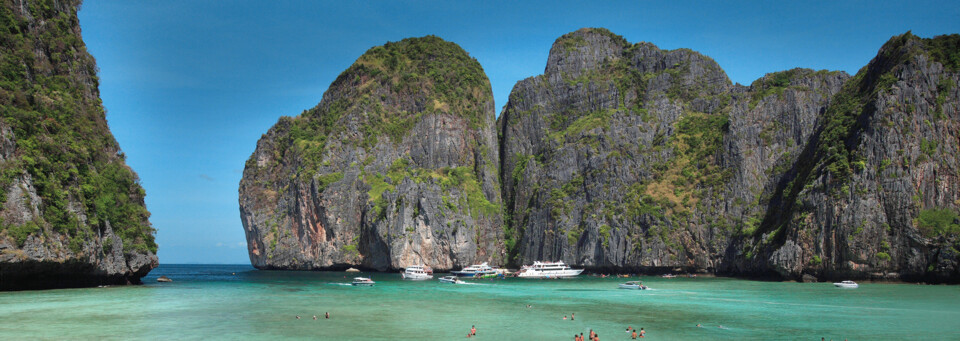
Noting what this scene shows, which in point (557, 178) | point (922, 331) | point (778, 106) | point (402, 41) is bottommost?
point (922, 331)

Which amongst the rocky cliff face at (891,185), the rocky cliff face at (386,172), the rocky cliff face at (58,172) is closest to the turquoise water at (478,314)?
the rocky cliff face at (58,172)

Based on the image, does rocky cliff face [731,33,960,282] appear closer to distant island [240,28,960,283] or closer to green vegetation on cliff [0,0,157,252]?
distant island [240,28,960,283]

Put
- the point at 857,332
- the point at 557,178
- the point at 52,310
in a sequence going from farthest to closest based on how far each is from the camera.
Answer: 1. the point at 557,178
2. the point at 52,310
3. the point at 857,332

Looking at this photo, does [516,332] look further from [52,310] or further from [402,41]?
[402,41]

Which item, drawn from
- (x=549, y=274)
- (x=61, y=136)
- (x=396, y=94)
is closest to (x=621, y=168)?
(x=549, y=274)

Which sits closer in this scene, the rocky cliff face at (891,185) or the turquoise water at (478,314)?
the turquoise water at (478,314)

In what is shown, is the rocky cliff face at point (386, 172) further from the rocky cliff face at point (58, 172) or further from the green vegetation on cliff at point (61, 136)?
the green vegetation on cliff at point (61, 136)

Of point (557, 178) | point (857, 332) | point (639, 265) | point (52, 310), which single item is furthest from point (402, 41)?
point (857, 332)
